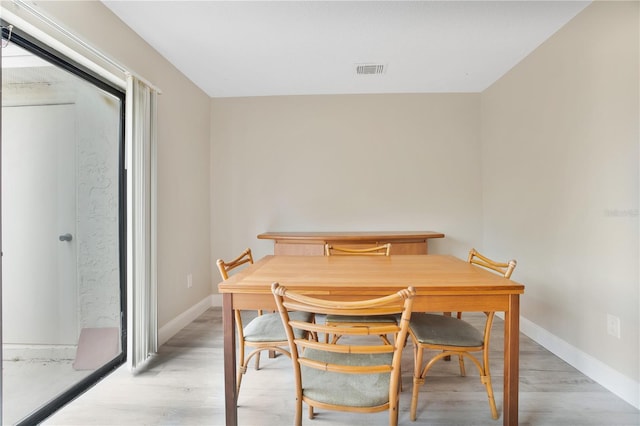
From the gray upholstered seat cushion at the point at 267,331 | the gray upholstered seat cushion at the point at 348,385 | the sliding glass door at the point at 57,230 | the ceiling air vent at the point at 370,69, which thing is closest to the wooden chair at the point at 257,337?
the gray upholstered seat cushion at the point at 267,331

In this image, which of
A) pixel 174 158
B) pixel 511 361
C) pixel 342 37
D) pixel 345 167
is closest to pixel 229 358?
pixel 511 361

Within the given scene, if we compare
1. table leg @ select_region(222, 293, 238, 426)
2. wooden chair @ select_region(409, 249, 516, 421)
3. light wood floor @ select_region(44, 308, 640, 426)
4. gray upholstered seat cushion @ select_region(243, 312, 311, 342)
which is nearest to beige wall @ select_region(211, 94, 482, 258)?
light wood floor @ select_region(44, 308, 640, 426)

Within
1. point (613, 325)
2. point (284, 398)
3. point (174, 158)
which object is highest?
point (174, 158)

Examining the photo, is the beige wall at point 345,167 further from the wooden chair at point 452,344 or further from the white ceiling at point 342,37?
the wooden chair at point 452,344

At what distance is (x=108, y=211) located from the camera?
6.74 feet

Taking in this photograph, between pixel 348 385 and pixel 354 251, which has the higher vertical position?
pixel 354 251

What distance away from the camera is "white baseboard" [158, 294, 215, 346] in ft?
7.71

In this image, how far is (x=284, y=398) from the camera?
65.5 inches

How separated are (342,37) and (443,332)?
2068 millimetres

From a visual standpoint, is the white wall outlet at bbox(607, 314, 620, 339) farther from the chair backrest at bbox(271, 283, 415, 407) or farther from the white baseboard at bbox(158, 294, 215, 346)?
the white baseboard at bbox(158, 294, 215, 346)

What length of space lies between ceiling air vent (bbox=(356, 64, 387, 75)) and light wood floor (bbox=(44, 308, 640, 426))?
240 centimetres

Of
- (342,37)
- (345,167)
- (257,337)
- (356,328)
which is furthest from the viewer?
(345,167)

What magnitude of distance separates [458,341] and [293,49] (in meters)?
2.30

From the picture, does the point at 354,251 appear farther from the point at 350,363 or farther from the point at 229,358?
the point at 229,358
